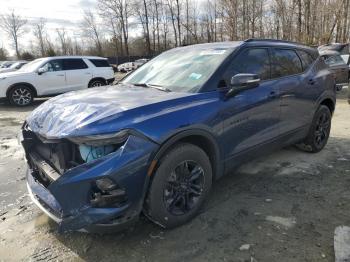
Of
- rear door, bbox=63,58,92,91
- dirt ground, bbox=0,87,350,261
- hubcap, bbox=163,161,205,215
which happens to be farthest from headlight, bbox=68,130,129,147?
rear door, bbox=63,58,92,91

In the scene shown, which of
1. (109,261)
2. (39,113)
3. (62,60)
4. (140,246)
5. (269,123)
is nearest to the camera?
(109,261)

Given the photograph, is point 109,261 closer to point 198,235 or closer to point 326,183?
point 198,235

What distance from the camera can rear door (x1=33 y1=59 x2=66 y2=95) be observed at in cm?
1271

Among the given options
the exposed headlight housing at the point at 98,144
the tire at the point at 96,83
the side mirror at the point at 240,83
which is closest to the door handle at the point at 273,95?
the side mirror at the point at 240,83

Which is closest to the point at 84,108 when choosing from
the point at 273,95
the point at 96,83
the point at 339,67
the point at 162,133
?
the point at 162,133

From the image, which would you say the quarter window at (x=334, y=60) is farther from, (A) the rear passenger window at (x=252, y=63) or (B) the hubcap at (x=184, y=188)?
(B) the hubcap at (x=184, y=188)

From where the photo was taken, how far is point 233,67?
3992mm

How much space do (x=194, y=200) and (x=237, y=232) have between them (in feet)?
1.67

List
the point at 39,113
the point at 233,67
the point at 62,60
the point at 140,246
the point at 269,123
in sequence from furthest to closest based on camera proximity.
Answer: the point at 62,60
the point at 269,123
the point at 233,67
the point at 39,113
the point at 140,246

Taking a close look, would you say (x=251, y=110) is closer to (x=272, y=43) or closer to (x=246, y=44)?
(x=246, y=44)

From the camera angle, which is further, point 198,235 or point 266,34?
point 266,34

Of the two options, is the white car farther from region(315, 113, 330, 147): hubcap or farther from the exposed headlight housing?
the exposed headlight housing

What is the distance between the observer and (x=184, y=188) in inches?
135

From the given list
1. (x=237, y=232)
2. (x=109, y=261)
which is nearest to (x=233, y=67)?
(x=237, y=232)
